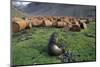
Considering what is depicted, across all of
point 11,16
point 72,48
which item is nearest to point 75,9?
point 72,48

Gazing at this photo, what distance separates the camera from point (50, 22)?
2367 mm

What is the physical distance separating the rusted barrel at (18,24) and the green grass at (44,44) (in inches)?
2.0

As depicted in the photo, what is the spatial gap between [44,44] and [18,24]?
39 centimetres

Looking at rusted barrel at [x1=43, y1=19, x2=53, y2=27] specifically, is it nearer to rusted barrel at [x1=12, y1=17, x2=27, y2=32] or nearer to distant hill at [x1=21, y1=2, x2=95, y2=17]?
distant hill at [x1=21, y1=2, x2=95, y2=17]

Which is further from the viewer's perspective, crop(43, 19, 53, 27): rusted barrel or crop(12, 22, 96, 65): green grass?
crop(43, 19, 53, 27): rusted barrel

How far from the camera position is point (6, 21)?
7.18 feet

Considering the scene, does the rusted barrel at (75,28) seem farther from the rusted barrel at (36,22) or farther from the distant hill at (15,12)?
the distant hill at (15,12)

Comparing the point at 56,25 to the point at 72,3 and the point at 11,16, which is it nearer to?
the point at 72,3

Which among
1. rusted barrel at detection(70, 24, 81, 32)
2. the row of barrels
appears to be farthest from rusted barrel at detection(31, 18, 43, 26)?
rusted barrel at detection(70, 24, 81, 32)

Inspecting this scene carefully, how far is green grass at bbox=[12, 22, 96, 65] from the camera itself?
7.33ft

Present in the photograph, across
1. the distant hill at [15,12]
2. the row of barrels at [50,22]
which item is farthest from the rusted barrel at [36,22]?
the distant hill at [15,12]

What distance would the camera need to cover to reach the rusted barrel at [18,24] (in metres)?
2.21

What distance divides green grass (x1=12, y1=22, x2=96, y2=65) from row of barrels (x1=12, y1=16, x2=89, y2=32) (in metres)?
0.05

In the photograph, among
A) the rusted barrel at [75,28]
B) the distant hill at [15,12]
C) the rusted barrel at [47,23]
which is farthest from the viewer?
the rusted barrel at [75,28]
